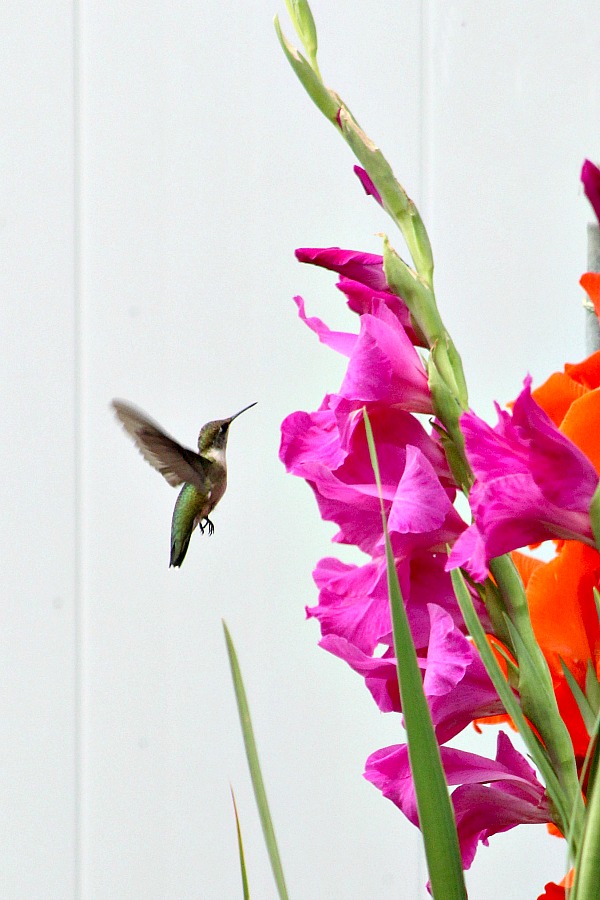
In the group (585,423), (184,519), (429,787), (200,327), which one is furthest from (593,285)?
(200,327)

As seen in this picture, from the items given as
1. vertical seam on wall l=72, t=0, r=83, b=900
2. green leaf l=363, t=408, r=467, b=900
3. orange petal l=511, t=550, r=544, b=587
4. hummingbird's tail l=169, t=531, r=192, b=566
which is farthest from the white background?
green leaf l=363, t=408, r=467, b=900

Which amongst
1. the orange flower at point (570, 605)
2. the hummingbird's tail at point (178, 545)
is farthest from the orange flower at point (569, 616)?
the hummingbird's tail at point (178, 545)

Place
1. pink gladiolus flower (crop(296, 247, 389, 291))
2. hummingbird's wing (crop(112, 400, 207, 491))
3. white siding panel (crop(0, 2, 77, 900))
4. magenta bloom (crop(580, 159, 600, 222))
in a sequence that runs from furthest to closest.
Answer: white siding panel (crop(0, 2, 77, 900)) < hummingbird's wing (crop(112, 400, 207, 491)) < pink gladiolus flower (crop(296, 247, 389, 291)) < magenta bloom (crop(580, 159, 600, 222))

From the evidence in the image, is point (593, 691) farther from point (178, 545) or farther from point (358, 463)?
point (178, 545)

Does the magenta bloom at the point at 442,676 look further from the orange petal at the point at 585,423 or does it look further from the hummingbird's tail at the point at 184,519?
the hummingbird's tail at the point at 184,519

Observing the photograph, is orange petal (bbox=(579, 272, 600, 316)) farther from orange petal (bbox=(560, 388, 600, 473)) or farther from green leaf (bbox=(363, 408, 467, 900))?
green leaf (bbox=(363, 408, 467, 900))

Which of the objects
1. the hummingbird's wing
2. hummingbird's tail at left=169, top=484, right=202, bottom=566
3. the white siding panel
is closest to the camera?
the hummingbird's wing

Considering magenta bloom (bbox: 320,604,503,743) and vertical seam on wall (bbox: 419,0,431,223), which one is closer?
magenta bloom (bbox: 320,604,503,743)
